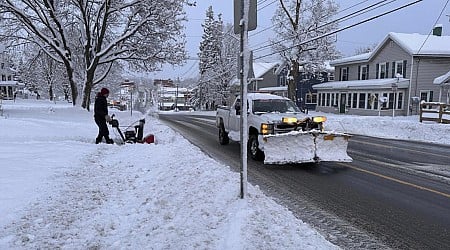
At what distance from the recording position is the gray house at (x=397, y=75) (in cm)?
3306

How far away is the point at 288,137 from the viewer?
30.2ft

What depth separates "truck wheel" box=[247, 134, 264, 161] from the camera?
1044 centimetres

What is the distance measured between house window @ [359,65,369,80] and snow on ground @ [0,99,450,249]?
106 ft

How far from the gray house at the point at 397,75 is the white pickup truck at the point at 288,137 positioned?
68.9 ft

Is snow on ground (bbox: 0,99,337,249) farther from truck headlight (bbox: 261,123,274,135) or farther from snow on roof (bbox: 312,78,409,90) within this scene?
snow on roof (bbox: 312,78,409,90)

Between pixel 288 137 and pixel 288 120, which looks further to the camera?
pixel 288 120

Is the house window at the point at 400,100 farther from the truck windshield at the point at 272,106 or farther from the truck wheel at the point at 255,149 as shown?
the truck wheel at the point at 255,149

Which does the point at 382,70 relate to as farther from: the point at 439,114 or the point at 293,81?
the point at 439,114

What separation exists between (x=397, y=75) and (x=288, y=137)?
26911mm

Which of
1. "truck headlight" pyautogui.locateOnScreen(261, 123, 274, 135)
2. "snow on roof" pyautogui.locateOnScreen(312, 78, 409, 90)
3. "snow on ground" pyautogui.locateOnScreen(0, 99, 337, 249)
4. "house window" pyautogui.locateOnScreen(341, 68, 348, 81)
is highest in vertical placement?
"house window" pyautogui.locateOnScreen(341, 68, 348, 81)

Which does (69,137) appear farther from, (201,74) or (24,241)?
(201,74)

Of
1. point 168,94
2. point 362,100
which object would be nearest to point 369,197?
point 362,100

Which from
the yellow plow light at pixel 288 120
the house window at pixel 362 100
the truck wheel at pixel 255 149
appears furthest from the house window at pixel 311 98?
the yellow plow light at pixel 288 120

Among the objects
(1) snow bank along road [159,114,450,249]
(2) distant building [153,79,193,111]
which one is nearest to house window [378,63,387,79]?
(1) snow bank along road [159,114,450,249]
